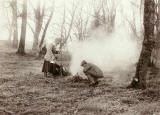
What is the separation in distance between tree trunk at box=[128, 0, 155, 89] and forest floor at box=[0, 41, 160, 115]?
1.52 feet

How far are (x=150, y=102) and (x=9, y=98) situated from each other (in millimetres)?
4789

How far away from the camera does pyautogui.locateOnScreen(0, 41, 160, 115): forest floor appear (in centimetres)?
877

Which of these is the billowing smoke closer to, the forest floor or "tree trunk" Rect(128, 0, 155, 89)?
the forest floor

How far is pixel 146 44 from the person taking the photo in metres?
12.1

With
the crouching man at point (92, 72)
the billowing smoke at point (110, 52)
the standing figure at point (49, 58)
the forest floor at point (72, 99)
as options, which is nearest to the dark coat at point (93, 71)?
the crouching man at point (92, 72)

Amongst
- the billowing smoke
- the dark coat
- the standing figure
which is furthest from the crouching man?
the billowing smoke

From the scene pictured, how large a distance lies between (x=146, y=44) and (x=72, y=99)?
3857mm

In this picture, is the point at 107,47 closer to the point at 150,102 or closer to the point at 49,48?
the point at 49,48

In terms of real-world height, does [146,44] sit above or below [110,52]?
above

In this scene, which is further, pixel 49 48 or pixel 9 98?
pixel 49 48

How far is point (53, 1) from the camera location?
119 ft

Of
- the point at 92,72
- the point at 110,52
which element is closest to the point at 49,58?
the point at 92,72

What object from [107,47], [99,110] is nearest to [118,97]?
[99,110]

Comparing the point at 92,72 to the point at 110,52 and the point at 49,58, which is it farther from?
the point at 110,52
